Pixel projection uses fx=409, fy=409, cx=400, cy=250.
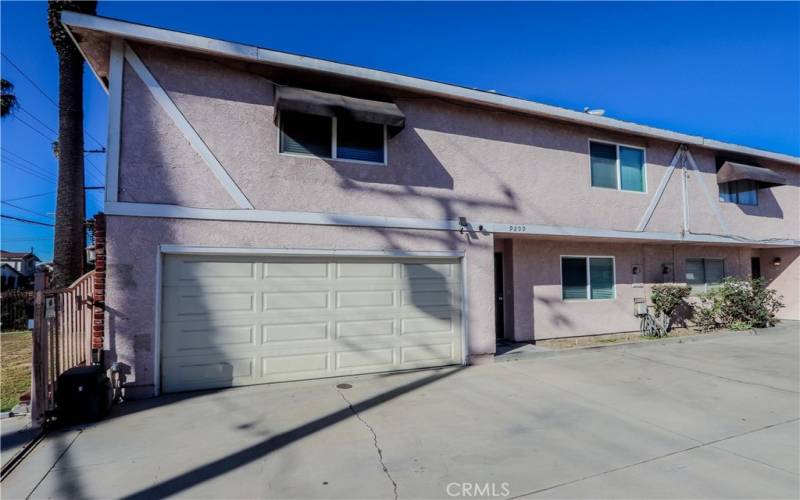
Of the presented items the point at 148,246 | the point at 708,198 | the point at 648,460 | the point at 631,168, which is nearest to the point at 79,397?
the point at 148,246

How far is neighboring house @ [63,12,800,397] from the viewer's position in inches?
241

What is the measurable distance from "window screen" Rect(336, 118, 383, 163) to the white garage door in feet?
6.30

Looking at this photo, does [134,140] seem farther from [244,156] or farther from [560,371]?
[560,371]

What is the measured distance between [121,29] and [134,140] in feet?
5.17

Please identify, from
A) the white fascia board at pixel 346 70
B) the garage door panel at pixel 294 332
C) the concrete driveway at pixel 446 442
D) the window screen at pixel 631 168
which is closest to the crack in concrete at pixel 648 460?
the concrete driveway at pixel 446 442

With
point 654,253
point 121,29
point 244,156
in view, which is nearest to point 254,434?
point 244,156

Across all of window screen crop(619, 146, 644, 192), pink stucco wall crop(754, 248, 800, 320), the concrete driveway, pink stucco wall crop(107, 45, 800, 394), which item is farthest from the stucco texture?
pink stucco wall crop(754, 248, 800, 320)

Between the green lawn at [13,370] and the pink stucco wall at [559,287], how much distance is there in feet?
30.8

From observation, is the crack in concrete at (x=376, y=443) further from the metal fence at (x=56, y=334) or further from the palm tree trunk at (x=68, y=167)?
the palm tree trunk at (x=68, y=167)

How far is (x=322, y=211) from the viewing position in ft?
23.2

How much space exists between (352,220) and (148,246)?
3.15m

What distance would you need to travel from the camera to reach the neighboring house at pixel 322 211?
20.1 feet

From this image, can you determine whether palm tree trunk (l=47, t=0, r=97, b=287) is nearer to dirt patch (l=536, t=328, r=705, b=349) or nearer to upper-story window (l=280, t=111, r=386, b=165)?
upper-story window (l=280, t=111, r=386, b=165)

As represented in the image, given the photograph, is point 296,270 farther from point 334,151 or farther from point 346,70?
point 346,70
